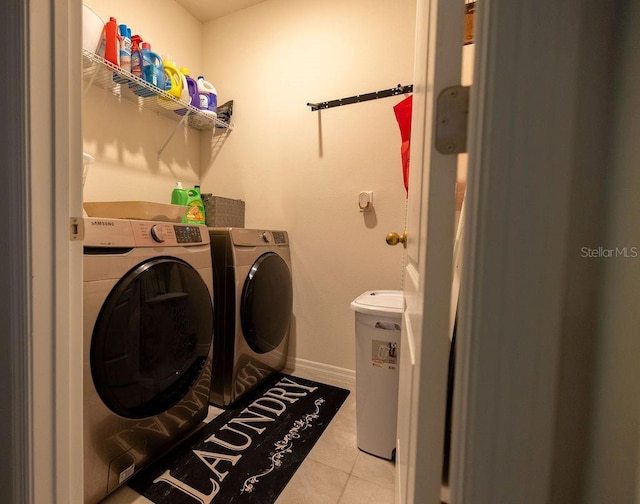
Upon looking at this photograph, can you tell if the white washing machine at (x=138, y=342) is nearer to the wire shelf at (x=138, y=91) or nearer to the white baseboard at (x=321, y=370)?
the white baseboard at (x=321, y=370)

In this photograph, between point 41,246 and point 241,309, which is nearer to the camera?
point 41,246

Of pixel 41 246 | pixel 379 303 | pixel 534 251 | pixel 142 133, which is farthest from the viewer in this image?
pixel 142 133

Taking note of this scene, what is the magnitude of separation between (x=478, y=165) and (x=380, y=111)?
5.33ft

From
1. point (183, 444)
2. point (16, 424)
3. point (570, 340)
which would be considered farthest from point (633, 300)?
point (183, 444)

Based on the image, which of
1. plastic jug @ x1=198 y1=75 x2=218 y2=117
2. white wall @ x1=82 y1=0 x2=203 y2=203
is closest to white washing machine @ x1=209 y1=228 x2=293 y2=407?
white wall @ x1=82 y1=0 x2=203 y2=203

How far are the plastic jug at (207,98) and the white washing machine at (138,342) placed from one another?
1.17 m

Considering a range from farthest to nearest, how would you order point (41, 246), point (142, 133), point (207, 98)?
point (207, 98)
point (142, 133)
point (41, 246)

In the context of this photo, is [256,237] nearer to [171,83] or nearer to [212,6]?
[171,83]

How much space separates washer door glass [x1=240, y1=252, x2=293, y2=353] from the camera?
1.59m

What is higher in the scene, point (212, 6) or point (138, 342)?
point (212, 6)

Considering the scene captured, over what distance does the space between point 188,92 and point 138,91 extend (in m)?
Answer: 0.33

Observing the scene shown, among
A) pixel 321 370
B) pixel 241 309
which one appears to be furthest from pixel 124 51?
pixel 321 370

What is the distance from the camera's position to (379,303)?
53.7 inches

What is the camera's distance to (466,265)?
1.22 ft
